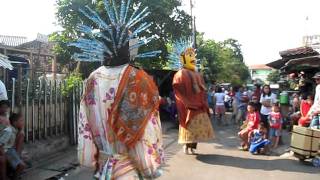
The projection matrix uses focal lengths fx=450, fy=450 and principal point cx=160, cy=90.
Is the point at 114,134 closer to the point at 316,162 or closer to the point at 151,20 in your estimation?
the point at 316,162

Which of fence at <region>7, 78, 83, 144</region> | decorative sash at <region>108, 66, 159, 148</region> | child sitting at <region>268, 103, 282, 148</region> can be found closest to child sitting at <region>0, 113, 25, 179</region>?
fence at <region>7, 78, 83, 144</region>

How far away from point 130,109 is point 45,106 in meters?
4.66

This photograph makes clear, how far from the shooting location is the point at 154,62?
1694 cm

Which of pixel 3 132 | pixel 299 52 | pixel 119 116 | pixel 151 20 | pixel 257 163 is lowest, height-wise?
pixel 257 163

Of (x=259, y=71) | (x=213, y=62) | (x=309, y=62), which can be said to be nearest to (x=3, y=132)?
(x=309, y=62)

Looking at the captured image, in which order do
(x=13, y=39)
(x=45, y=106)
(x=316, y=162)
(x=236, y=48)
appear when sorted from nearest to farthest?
(x=316, y=162) < (x=45, y=106) < (x=13, y=39) < (x=236, y=48)

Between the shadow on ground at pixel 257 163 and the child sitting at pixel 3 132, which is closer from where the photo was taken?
the child sitting at pixel 3 132

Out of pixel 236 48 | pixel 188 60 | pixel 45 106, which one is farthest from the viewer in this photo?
pixel 236 48

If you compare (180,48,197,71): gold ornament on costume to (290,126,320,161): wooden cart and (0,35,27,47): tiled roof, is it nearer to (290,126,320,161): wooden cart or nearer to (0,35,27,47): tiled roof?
(290,126,320,161): wooden cart

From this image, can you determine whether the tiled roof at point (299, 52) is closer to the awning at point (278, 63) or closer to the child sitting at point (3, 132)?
the awning at point (278, 63)

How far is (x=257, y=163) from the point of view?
849 cm

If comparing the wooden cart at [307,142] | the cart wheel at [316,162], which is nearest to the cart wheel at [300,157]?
the wooden cart at [307,142]

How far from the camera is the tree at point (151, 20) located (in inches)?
586

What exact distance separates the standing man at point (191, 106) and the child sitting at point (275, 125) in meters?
1.71
